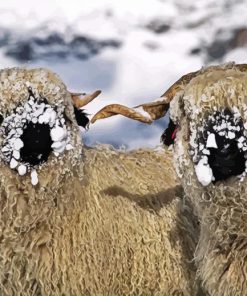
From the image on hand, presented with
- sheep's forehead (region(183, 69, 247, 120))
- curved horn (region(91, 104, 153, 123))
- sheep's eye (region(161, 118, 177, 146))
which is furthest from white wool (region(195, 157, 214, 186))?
curved horn (region(91, 104, 153, 123))

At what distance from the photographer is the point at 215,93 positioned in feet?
14.5

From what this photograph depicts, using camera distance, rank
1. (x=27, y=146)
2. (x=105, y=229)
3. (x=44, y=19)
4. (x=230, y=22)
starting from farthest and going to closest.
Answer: (x=44, y=19) < (x=230, y=22) < (x=105, y=229) < (x=27, y=146)

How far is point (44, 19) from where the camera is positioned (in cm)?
1346

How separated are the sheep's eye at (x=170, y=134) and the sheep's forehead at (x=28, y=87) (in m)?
0.60

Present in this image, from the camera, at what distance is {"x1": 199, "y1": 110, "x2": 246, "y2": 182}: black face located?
4246 mm

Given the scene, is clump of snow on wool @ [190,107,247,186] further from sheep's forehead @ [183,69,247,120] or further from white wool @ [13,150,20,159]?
white wool @ [13,150,20,159]

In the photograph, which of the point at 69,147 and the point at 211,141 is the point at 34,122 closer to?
the point at 69,147

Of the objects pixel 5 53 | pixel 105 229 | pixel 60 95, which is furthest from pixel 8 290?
pixel 5 53

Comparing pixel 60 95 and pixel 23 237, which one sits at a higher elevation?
pixel 60 95

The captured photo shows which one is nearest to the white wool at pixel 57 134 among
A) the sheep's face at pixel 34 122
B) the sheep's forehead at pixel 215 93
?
the sheep's face at pixel 34 122

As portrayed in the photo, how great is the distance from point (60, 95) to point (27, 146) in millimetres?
394

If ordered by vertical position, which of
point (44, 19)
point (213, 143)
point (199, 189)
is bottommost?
point (44, 19)

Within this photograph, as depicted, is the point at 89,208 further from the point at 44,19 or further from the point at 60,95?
the point at 44,19

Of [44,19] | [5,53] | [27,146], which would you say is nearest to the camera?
[27,146]
